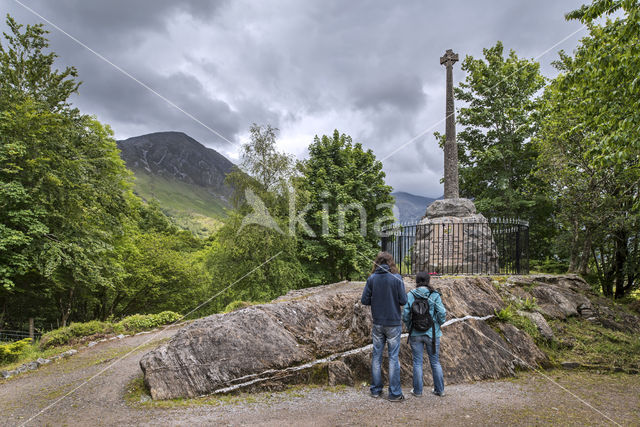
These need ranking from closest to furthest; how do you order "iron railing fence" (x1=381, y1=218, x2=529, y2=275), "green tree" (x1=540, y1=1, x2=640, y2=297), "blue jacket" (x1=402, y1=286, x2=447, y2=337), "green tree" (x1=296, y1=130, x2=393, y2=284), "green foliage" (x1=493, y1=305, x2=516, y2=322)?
"blue jacket" (x1=402, y1=286, x2=447, y2=337)
"green tree" (x1=540, y1=1, x2=640, y2=297)
"green foliage" (x1=493, y1=305, x2=516, y2=322)
"iron railing fence" (x1=381, y1=218, x2=529, y2=275)
"green tree" (x1=296, y1=130, x2=393, y2=284)

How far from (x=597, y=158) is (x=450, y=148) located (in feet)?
20.3

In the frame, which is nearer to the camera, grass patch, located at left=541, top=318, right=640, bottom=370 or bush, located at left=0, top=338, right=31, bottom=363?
grass patch, located at left=541, top=318, right=640, bottom=370

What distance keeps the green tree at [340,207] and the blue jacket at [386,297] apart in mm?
13991

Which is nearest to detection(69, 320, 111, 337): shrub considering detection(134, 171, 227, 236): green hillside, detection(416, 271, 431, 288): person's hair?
detection(416, 271, 431, 288): person's hair

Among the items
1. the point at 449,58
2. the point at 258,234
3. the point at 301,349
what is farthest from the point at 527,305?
the point at 258,234

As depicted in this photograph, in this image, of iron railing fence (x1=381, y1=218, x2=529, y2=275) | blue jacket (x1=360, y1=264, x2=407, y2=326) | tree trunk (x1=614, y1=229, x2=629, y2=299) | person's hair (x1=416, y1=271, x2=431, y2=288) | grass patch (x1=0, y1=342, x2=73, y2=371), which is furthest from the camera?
tree trunk (x1=614, y1=229, x2=629, y2=299)

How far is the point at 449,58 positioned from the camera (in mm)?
12953

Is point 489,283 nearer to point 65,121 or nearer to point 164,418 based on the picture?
point 164,418

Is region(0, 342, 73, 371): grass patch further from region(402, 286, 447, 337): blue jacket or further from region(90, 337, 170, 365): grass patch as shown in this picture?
region(402, 286, 447, 337): blue jacket

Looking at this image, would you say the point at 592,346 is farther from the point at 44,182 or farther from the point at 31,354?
the point at 44,182

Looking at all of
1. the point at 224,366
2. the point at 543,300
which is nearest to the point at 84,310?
the point at 224,366

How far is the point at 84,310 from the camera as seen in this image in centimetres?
2369

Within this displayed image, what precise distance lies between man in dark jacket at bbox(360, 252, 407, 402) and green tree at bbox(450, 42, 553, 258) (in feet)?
52.4

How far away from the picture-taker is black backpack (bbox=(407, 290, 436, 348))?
539cm
